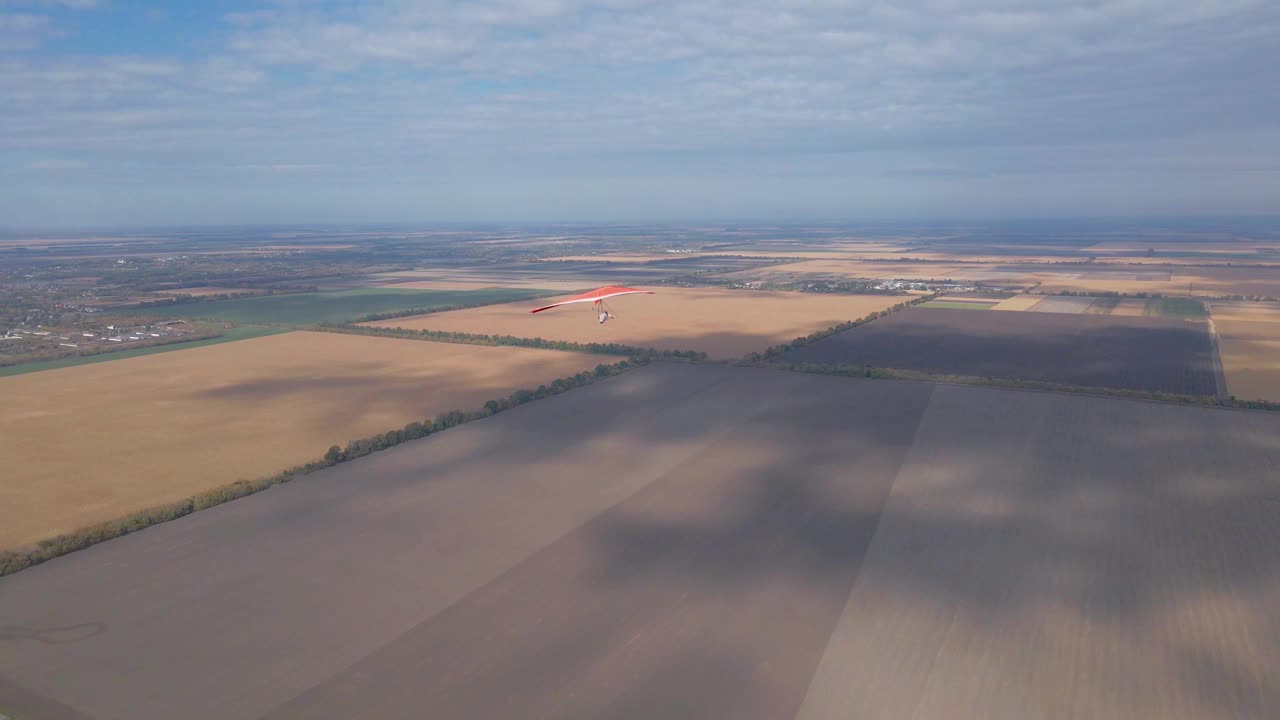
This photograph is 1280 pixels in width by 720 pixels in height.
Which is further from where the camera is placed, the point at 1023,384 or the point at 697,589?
the point at 1023,384

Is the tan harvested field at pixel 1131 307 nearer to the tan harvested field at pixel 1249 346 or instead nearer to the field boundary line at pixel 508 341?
the tan harvested field at pixel 1249 346

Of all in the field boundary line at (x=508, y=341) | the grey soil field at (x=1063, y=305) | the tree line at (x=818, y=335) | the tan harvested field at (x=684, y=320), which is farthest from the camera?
the grey soil field at (x=1063, y=305)

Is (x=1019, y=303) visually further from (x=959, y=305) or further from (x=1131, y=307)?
(x=1131, y=307)

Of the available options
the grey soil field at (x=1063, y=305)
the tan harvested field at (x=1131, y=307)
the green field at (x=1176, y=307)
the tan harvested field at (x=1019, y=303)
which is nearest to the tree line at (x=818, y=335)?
the tan harvested field at (x=1019, y=303)

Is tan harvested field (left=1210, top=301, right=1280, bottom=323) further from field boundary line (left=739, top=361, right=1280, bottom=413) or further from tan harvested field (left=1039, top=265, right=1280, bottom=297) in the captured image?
field boundary line (left=739, top=361, right=1280, bottom=413)

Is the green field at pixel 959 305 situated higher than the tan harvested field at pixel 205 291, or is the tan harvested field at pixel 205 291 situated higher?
the tan harvested field at pixel 205 291

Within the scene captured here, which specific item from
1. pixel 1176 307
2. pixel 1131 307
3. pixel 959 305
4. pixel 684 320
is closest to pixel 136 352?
pixel 684 320

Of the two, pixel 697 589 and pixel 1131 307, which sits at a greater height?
pixel 1131 307
